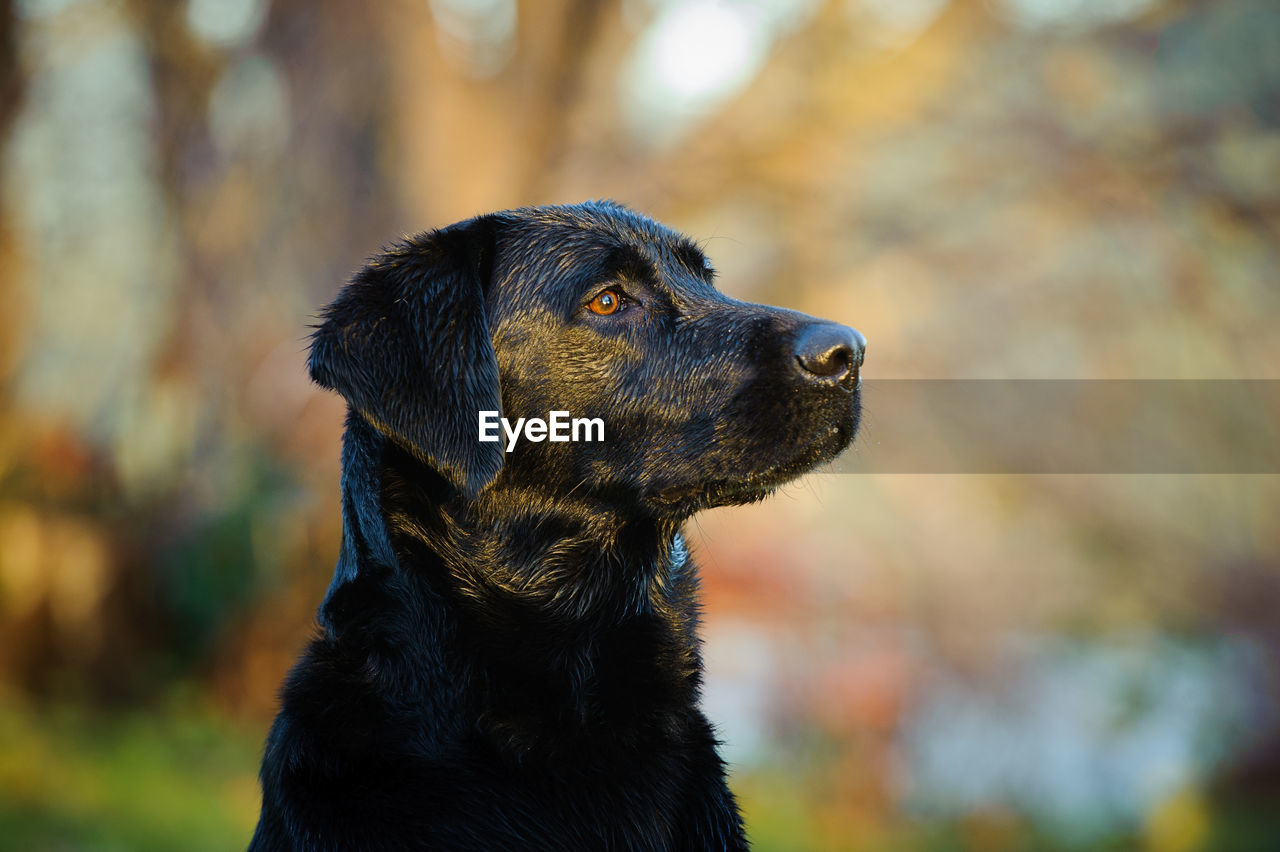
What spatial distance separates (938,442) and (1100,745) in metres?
2.76

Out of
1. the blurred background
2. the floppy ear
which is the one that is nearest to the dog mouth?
the floppy ear

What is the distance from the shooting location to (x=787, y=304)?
8.87 meters

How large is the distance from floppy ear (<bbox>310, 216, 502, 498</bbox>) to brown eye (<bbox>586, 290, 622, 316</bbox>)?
11.4 inches

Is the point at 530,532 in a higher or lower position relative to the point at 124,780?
lower

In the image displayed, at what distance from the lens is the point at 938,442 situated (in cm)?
881

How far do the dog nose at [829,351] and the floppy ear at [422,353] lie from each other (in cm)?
76

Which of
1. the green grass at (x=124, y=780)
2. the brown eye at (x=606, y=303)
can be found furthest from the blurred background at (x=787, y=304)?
the brown eye at (x=606, y=303)

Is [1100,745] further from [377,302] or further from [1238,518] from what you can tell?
[377,302]

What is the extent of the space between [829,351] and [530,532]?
870mm

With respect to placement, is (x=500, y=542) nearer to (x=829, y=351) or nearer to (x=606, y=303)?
(x=606, y=303)

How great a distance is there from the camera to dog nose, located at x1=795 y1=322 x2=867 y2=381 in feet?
7.88

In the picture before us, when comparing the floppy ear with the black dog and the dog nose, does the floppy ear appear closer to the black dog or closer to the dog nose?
the black dog

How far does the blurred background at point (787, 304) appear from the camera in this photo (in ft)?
25.3

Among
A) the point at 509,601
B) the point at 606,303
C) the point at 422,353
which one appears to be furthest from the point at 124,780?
the point at 606,303
